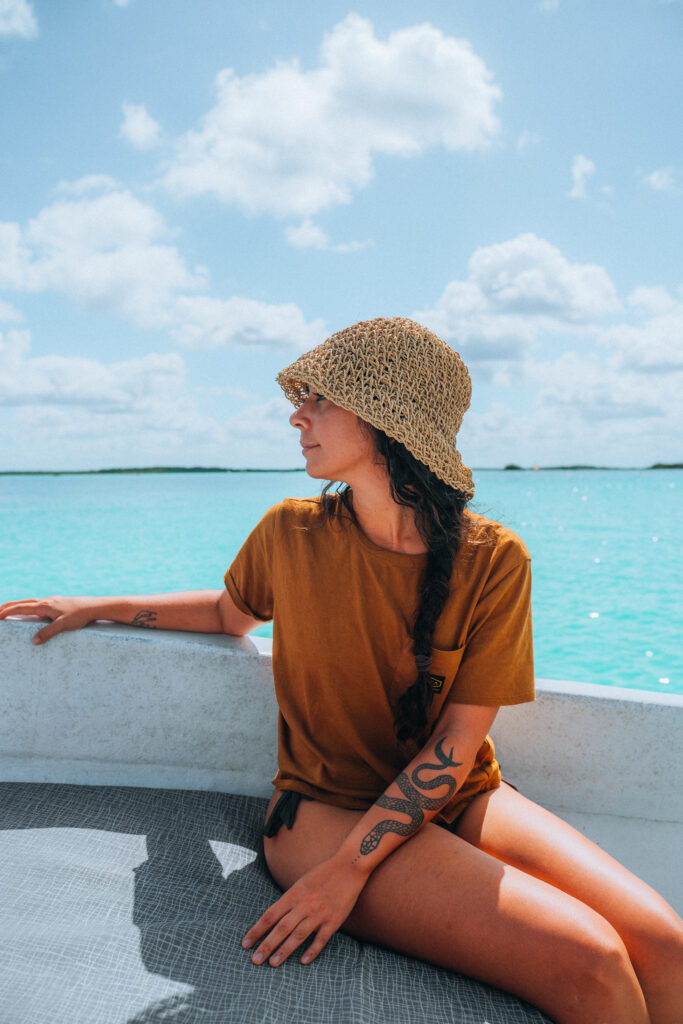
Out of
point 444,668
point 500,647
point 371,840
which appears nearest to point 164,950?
point 371,840

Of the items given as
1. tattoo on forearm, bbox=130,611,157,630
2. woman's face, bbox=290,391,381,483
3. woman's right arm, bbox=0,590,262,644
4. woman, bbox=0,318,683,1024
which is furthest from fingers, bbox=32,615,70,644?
woman's face, bbox=290,391,381,483

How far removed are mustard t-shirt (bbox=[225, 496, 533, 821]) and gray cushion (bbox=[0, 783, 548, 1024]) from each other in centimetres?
31

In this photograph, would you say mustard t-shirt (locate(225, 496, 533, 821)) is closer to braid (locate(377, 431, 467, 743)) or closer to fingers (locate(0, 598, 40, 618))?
braid (locate(377, 431, 467, 743))

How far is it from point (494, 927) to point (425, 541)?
83 cm

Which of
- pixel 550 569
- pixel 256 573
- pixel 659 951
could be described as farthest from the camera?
pixel 550 569

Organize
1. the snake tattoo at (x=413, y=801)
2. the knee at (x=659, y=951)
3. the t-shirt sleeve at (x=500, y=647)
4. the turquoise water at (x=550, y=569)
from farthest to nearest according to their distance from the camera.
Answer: the turquoise water at (x=550, y=569), the t-shirt sleeve at (x=500, y=647), the snake tattoo at (x=413, y=801), the knee at (x=659, y=951)

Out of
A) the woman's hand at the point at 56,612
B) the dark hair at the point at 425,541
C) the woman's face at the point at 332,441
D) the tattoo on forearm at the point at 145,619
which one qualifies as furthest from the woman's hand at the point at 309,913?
the woman's hand at the point at 56,612

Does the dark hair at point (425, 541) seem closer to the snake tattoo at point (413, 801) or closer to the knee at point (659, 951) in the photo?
the snake tattoo at point (413, 801)

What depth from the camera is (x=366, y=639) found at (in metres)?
1.70

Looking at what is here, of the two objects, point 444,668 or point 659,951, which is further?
point 444,668

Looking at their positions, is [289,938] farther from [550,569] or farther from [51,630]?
[550,569]

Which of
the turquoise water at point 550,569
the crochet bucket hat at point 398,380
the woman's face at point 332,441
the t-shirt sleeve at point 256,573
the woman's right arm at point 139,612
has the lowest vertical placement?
the turquoise water at point 550,569

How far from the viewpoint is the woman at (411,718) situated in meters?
1.37

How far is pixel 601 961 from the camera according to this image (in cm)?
126
